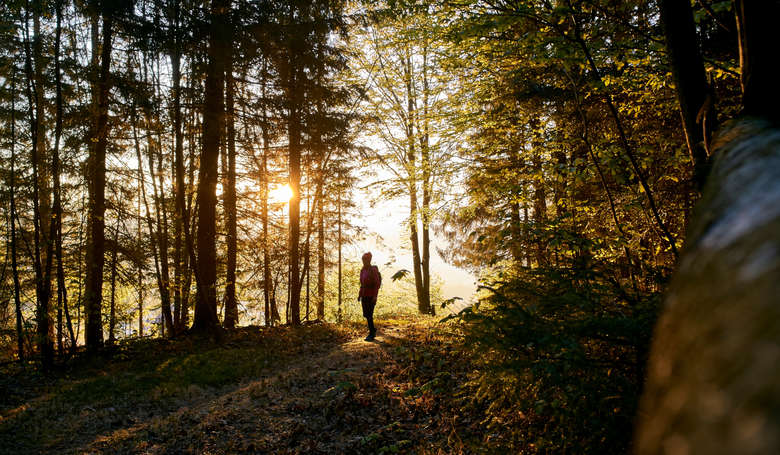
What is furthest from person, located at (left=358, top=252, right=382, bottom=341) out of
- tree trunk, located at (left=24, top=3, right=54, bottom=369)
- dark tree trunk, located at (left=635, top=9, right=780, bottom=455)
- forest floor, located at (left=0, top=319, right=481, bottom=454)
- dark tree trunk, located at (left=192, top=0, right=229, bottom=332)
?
dark tree trunk, located at (left=635, top=9, right=780, bottom=455)

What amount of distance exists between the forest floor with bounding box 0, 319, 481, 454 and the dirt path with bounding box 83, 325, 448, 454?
2 cm

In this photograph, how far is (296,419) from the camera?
5555 mm

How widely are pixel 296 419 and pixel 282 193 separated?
9646 millimetres

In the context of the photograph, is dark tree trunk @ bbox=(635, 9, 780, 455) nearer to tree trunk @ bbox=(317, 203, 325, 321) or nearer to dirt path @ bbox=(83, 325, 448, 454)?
dirt path @ bbox=(83, 325, 448, 454)

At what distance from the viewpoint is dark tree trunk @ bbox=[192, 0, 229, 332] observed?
8922 millimetres

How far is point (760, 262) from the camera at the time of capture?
0.50 meters

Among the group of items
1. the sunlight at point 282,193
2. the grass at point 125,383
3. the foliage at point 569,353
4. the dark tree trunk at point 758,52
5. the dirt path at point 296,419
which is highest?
the sunlight at point 282,193

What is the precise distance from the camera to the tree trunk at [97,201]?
909cm

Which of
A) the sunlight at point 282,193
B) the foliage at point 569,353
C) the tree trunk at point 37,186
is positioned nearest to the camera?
the foliage at point 569,353

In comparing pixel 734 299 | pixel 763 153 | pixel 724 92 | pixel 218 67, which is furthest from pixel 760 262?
pixel 218 67

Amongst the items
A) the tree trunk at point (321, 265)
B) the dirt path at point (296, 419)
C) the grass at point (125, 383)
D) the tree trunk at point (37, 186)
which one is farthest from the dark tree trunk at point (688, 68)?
the tree trunk at point (321, 265)

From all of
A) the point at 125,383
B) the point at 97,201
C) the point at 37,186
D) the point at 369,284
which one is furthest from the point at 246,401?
the point at 97,201

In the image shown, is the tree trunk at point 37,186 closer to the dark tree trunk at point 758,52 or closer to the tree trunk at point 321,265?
the tree trunk at point 321,265

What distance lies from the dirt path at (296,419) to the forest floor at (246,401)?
17mm
